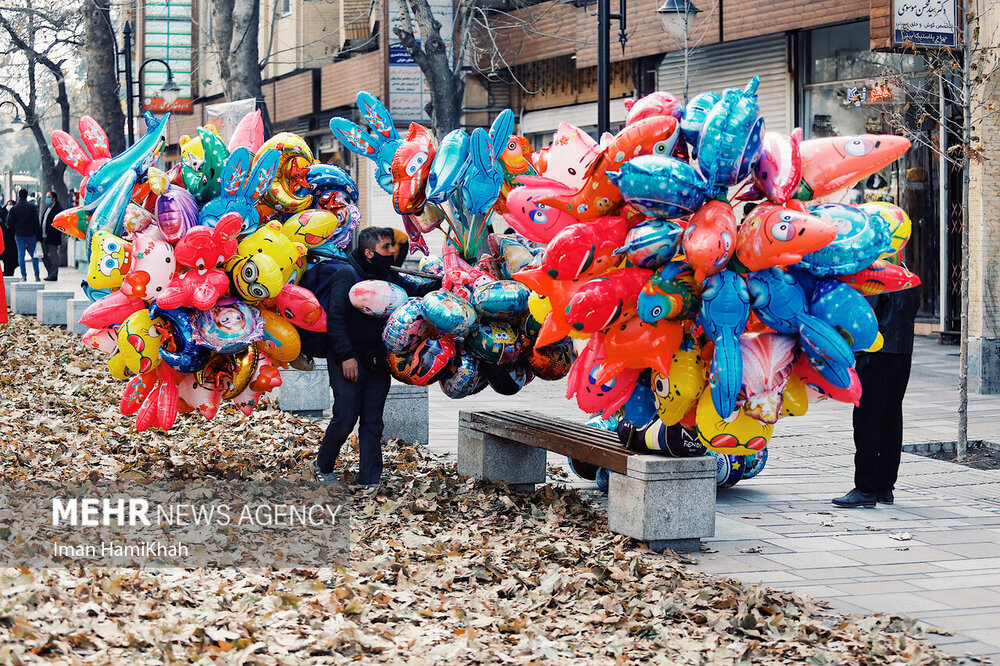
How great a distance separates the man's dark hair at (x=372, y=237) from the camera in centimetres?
875

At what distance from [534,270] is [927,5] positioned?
8.39 metres

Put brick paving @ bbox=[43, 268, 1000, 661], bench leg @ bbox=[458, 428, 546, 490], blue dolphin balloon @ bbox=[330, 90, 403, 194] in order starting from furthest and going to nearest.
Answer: blue dolphin balloon @ bbox=[330, 90, 403, 194], bench leg @ bbox=[458, 428, 546, 490], brick paving @ bbox=[43, 268, 1000, 661]

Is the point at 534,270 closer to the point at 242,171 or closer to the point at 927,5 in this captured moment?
the point at 242,171

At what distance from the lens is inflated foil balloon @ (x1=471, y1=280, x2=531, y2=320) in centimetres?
829

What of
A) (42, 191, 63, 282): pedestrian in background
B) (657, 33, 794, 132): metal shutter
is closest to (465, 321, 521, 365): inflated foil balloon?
(657, 33, 794, 132): metal shutter

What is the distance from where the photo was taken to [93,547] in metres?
6.80

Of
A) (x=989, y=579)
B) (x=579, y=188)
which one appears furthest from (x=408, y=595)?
(x=989, y=579)

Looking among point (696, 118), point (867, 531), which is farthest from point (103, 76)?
point (867, 531)

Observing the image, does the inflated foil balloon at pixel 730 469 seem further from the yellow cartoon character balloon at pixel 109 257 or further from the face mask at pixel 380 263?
the yellow cartoon character balloon at pixel 109 257

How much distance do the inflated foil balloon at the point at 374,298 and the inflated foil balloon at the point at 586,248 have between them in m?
1.82

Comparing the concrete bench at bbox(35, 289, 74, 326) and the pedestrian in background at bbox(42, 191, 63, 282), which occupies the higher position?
the pedestrian in background at bbox(42, 191, 63, 282)

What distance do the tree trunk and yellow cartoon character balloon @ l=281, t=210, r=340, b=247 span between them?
18.3 metres

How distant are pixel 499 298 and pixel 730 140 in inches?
90.2

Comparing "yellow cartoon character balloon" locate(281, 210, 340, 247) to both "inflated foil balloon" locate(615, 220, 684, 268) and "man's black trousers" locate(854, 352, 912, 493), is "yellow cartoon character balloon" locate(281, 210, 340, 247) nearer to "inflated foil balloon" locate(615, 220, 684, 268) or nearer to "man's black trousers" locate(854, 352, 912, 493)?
"inflated foil balloon" locate(615, 220, 684, 268)
